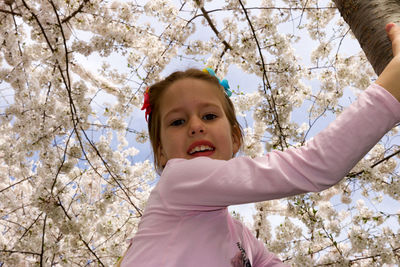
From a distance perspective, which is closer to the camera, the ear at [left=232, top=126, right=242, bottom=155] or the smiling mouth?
the smiling mouth

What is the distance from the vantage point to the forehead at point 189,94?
1.63 metres

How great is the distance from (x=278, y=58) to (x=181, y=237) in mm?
2586

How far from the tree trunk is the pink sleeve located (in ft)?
2.10

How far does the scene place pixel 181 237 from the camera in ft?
4.47

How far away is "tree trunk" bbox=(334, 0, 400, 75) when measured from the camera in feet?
5.17

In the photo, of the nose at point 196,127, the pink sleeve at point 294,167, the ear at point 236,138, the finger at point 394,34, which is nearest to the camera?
the pink sleeve at point 294,167

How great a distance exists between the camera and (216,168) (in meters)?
1.24

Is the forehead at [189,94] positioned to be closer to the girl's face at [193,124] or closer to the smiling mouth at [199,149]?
the girl's face at [193,124]

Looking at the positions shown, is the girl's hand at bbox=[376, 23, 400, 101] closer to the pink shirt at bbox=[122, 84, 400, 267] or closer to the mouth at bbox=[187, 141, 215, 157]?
the pink shirt at bbox=[122, 84, 400, 267]

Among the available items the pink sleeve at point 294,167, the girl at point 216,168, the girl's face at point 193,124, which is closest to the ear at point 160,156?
the girl at point 216,168

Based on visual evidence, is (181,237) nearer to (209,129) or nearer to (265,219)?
(209,129)

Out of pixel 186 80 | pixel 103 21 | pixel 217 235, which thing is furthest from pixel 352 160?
pixel 103 21

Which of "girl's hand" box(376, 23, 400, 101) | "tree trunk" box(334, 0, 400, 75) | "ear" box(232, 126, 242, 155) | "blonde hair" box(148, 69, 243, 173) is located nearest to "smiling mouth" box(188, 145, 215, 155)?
"blonde hair" box(148, 69, 243, 173)

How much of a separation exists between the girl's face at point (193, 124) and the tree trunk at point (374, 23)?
0.77m
